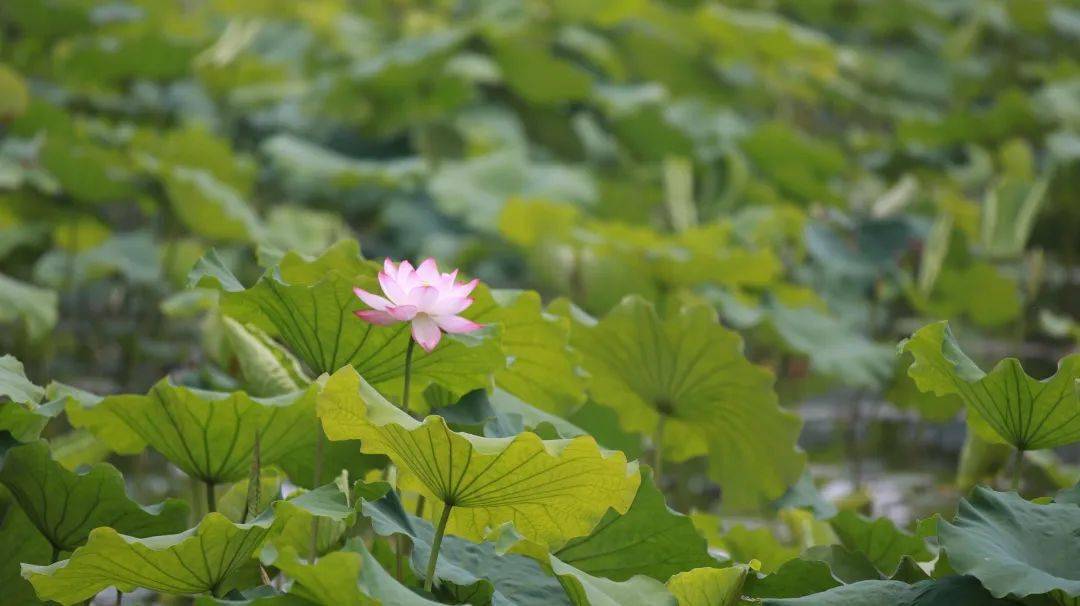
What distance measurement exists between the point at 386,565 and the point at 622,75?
120 inches

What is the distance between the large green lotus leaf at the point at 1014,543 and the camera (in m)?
0.87

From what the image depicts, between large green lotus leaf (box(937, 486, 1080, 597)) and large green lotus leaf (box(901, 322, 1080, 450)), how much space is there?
0.31 ft

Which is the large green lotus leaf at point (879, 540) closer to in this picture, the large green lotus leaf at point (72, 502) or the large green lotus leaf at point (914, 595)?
the large green lotus leaf at point (914, 595)

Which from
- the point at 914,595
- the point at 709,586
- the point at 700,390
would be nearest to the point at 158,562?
the point at 709,586

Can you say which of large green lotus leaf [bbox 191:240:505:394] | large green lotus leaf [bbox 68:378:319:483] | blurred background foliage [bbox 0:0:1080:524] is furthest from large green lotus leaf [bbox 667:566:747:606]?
blurred background foliage [bbox 0:0:1080:524]

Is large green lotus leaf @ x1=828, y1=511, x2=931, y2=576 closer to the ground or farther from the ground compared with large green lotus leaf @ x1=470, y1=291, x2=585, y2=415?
closer to the ground

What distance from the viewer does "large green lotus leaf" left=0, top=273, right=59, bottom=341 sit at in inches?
79.9

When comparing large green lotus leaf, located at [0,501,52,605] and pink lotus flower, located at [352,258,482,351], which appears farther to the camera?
large green lotus leaf, located at [0,501,52,605]

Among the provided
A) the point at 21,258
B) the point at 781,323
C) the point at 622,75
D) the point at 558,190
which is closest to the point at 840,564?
the point at 781,323

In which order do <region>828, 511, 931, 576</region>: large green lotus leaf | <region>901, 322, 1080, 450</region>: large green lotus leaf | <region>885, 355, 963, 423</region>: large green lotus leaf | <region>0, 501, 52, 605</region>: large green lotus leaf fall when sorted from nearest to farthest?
<region>901, 322, 1080, 450</region>: large green lotus leaf
<region>0, 501, 52, 605</region>: large green lotus leaf
<region>828, 511, 931, 576</region>: large green lotus leaf
<region>885, 355, 963, 423</region>: large green lotus leaf

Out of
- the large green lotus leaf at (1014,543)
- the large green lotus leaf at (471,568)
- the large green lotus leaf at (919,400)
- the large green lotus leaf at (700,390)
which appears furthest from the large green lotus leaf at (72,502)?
the large green lotus leaf at (919,400)

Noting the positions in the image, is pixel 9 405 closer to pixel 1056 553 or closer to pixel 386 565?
pixel 386 565

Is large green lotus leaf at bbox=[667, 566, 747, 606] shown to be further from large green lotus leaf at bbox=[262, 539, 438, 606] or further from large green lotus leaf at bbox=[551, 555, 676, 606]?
large green lotus leaf at bbox=[262, 539, 438, 606]

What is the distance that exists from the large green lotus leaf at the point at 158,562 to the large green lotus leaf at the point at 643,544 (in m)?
0.29
